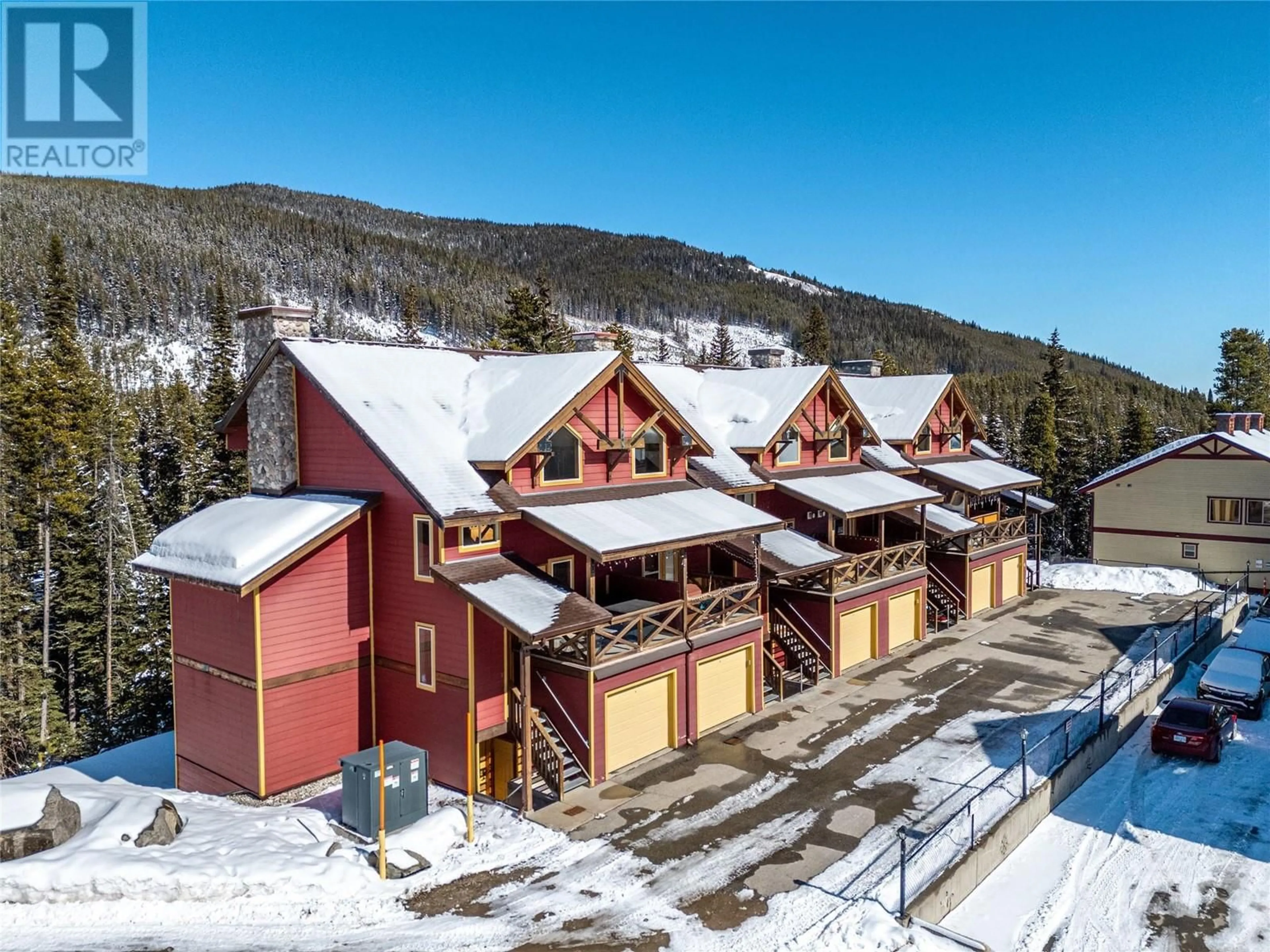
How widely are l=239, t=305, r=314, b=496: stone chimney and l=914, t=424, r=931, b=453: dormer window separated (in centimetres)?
2312

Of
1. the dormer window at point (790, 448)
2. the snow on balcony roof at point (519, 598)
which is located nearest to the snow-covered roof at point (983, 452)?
the dormer window at point (790, 448)

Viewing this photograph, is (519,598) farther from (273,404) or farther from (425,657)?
(273,404)

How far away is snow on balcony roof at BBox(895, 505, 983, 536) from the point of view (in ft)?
88.3

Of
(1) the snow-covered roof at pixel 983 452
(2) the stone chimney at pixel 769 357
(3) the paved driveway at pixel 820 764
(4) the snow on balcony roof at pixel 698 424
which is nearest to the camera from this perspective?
(3) the paved driveway at pixel 820 764

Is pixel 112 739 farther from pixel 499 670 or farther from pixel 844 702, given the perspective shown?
pixel 844 702

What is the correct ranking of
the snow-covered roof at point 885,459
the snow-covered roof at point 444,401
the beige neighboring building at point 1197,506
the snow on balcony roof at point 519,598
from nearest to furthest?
the snow on balcony roof at point 519,598 → the snow-covered roof at point 444,401 → the snow-covered roof at point 885,459 → the beige neighboring building at point 1197,506

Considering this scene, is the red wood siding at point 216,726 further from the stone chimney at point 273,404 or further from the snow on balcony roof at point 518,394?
the snow on balcony roof at point 518,394

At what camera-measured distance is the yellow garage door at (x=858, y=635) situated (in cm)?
2238

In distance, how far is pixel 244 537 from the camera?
49.7ft

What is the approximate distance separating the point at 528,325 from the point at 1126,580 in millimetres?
30923

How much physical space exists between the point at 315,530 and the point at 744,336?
17280 cm

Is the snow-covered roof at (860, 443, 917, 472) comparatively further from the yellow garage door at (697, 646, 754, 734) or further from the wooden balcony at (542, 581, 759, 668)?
the yellow garage door at (697, 646, 754, 734)

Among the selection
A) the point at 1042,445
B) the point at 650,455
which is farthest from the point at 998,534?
the point at 1042,445

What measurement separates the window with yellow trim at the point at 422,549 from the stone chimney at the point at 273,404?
13.9 feet
